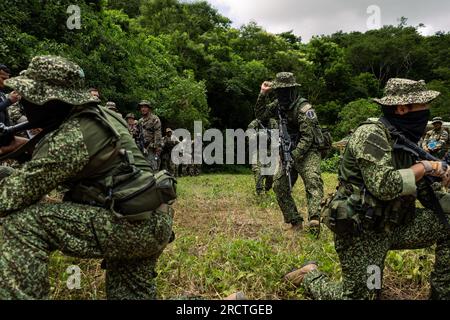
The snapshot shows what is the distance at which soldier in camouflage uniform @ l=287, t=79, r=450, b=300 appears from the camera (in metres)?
3.08

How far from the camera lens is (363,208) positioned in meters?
3.14

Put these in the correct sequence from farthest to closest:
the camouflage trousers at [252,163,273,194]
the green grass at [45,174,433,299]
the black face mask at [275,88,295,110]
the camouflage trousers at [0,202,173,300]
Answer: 1. the camouflage trousers at [252,163,273,194]
2. the black face mask at [275,88,295,110]
3. the green grass at [45,174,433,299]
4. the camouflage trousers at [0,202,173,300]

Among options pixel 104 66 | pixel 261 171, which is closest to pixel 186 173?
pixel 104 66

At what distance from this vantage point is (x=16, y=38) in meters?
10.8

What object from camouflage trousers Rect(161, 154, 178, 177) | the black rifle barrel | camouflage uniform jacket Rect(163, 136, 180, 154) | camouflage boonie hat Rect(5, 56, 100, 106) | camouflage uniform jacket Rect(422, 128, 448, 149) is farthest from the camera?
camouflage uniform jacket Rect(163, 136, 180, 154)

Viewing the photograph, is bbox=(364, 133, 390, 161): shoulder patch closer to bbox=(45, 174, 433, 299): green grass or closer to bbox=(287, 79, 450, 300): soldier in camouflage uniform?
bbox=(287, 79, 450, 300): soldier in camouflage uniform

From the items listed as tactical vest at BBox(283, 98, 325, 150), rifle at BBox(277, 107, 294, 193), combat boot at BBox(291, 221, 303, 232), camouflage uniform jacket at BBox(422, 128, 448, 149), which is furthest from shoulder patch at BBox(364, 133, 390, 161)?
camouflage uniform jacket at BBox(422, 128, 448, 149)

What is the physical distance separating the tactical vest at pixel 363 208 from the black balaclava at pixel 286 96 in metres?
2.82

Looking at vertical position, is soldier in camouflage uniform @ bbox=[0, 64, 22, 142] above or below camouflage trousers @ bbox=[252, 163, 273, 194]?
above

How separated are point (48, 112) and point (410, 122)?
2.51 m

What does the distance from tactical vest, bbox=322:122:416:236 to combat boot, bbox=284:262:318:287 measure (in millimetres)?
715

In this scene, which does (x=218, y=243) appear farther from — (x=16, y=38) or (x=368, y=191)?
(x=16, y=38)

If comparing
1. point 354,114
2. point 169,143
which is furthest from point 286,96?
point 354,114

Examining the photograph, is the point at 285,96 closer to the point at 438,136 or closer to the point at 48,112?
the point at 48,112
